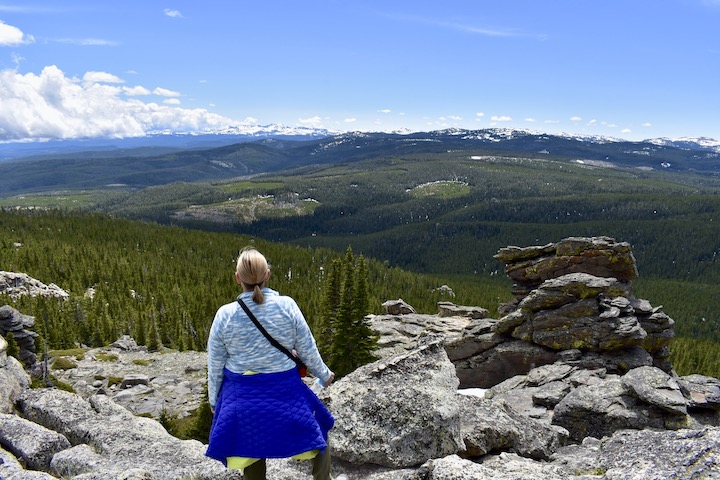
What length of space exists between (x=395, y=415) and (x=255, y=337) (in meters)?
6.34

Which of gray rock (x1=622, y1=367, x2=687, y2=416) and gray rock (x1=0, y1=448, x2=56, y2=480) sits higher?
gray rock (x1=0, y1=448, x2=56, y2=480)

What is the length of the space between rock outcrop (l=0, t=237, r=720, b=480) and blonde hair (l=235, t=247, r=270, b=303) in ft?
19.1

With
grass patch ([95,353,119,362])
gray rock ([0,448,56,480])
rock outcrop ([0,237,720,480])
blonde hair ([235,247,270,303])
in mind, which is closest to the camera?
blonde hair ([235,247,270,303])

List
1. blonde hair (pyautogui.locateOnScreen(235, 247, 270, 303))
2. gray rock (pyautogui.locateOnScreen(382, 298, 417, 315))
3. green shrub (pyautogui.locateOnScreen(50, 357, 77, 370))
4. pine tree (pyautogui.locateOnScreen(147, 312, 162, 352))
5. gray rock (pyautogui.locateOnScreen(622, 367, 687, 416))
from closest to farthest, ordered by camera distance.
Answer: blonde hair (pyautogui.locateOnScreen(235, 247, 270, 303)) → gray rock (pyautogui.locateOnScreen(622, 367, 687, 416)) → green shrub (pyautogui.locateOnScreen(50, 357, 77, 370)) → pine tree (pyautogui.locateOnScreen(147, 312, 162, 352)) → gray rock (pyautogui.locateOnScreen(382, 298, 417, 315))

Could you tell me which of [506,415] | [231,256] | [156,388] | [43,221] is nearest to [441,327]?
[156,388]

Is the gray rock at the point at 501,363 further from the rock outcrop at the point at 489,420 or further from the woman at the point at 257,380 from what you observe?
the woman at the point at 257,380

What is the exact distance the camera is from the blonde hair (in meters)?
7.42

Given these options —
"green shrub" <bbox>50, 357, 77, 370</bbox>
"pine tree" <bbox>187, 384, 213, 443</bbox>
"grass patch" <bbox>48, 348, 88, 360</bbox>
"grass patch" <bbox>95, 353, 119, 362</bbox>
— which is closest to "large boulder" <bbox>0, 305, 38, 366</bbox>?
"green shrub" <bbox>50, 357, 77, 370</bbox>

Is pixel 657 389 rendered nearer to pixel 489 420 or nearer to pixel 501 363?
pixel 489 420

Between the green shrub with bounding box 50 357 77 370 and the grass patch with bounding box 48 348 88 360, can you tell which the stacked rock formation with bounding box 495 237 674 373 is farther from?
the grass patch with bounding box 48 348 88 360

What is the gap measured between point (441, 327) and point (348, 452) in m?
67.7

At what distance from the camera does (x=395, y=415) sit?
12.2m

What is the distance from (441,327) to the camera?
3041 inches

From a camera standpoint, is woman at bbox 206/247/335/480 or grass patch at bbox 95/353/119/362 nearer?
woman at bbox 206/247/335/480
